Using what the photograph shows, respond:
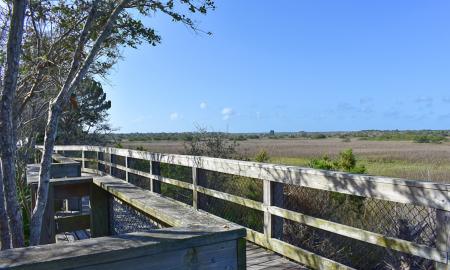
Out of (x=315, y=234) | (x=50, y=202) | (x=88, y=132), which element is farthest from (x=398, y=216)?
(x=88, y=132)

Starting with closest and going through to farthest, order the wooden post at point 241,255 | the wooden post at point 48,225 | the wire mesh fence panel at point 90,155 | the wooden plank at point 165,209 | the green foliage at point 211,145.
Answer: the wooden post at point 241,255 < the wooden plank at point 165,209 < the wooden post at point 48,225 < the green foliage at point 211,145 < the wire mesh fence panel at point 90,155

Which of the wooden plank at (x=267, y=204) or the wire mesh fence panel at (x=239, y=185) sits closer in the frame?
the wooden plank at (x=267, y=204)

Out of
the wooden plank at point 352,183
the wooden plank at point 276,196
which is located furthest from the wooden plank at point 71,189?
the wooden plank at point 276,196

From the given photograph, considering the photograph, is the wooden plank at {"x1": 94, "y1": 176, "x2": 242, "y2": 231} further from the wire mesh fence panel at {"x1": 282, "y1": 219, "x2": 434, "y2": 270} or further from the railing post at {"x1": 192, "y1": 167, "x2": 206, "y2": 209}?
the wire mesh fence panel at {"x1": 282, "y1": 219, "x2": 434, "y2": 270}

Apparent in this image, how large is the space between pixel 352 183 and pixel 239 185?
574 centimetres

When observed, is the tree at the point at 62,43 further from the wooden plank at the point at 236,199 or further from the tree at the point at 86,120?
→ the tree at the point at 86,120

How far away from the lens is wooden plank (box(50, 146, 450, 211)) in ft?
10.3

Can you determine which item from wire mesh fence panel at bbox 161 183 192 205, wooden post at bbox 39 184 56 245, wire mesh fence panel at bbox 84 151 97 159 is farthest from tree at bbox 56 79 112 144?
wooden post at bbox 39 184 56 245

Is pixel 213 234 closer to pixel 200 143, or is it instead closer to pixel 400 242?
pixel 400 242

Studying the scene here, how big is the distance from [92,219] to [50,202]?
0.60 m

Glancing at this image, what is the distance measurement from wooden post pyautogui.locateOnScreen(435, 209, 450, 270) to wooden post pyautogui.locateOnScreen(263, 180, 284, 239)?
189cm

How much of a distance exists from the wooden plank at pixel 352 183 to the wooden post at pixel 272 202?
11 centimetres

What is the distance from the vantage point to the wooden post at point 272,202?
4812 mm

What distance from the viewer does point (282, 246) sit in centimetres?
471
